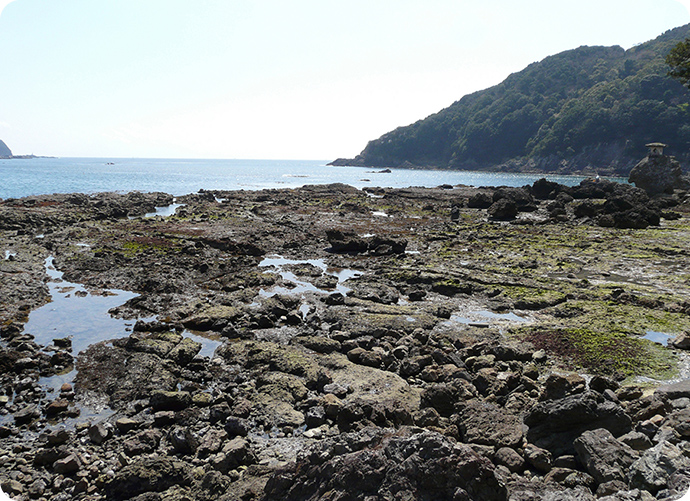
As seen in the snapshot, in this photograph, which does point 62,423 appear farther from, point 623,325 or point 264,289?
point 623,325

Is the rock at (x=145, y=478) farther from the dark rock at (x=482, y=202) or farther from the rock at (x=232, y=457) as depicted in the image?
the dark rock at (x=482, y=202)

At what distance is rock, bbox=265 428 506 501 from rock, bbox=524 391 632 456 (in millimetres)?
2584

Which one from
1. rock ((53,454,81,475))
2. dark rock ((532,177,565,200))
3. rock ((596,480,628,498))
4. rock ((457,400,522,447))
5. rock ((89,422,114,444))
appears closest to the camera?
rock ((596,480,628,498))

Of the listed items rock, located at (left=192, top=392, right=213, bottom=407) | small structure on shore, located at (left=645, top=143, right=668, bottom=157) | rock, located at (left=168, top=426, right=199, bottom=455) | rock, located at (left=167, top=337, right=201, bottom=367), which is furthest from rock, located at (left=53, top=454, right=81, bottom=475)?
small structure on shore, located at (left=645, top=143, right=668, bottom=157)

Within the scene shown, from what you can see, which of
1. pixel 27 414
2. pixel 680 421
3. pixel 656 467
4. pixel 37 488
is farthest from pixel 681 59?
pixel 37 488

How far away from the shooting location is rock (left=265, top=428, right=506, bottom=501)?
18.6 feet

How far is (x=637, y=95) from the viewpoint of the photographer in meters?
154

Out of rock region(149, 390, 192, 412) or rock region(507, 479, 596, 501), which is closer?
rock region(507, 479, 596, 501)

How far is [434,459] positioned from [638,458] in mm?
3571

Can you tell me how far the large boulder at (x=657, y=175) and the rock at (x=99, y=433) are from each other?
80.8m

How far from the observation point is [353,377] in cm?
1182

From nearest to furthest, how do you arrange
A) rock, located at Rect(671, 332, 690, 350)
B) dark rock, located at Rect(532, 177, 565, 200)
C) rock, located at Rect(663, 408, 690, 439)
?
rock, located at Rect(663, 408, 690, 439) < rock, located at Rect(671, 332, 690, 350) < dark rock, located at Rect(532, 177, 565, 200)

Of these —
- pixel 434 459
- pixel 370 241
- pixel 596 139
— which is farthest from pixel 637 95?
pixel 434 459

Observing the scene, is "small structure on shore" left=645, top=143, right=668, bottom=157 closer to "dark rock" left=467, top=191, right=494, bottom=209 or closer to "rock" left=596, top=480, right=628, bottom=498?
"dark rock" left=467, top=191, right=494, bottom=209
